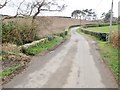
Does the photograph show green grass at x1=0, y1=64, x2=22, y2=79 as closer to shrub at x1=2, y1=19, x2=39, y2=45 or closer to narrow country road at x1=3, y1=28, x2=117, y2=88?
narrow country road at x1=3, y1=28, x2=117, y2=88

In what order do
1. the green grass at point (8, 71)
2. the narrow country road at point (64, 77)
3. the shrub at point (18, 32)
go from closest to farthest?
the narrow country road at point (64, 77), the green grass at point (8, 71), the shrub at point (18, 32)

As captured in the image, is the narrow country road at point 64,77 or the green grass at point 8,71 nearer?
the narrow country road at point 64,77

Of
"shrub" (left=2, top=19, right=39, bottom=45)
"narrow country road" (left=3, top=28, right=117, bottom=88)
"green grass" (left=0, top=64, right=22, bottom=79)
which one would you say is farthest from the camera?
"shrub" (left=2, top=19, right=39, bottom=45)

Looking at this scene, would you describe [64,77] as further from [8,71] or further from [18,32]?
[18,32]

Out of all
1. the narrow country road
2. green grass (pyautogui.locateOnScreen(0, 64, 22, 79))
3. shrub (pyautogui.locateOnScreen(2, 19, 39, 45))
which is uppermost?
shrub (pyautogui.locateOnScreen(2, 19, 39, 45))

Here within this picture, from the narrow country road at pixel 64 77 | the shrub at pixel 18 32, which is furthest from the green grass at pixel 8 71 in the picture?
the shrub at pixel 18 32

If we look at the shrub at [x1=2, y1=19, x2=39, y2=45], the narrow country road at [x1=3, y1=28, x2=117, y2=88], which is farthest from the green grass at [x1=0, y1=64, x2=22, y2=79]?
the shrub at [x1=2, y1=19, x2=39, y2=45]

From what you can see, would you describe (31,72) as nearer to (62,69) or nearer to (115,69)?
(62,69)

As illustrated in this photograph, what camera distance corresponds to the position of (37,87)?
11.4 meters

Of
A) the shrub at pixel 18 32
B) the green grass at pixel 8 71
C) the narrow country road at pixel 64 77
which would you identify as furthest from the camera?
the shrub at pixel 18 32

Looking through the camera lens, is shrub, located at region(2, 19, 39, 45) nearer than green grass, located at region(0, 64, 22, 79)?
No

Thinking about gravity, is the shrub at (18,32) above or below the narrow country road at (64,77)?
above

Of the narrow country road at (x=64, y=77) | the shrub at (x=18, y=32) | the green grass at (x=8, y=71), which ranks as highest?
the shrub at (x=18, y=32)

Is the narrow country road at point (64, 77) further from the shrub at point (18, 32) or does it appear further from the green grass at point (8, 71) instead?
the shrub at point (18, 32)
